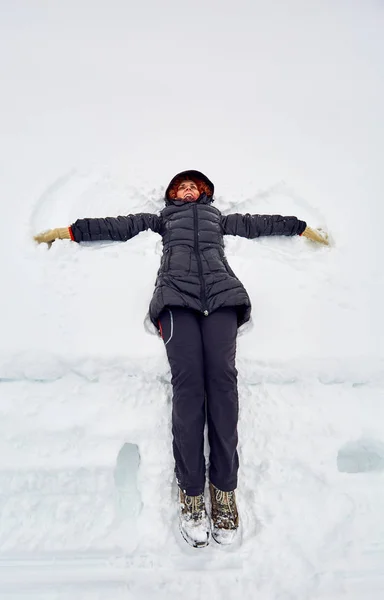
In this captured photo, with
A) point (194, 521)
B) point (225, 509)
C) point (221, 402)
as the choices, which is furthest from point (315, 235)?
point (194, 521)

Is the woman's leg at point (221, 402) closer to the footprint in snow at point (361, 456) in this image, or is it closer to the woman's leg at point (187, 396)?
the woman's leg at point (187, 396)

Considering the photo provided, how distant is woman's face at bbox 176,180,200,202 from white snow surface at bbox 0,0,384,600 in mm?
469

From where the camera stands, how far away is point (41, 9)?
5547 mm

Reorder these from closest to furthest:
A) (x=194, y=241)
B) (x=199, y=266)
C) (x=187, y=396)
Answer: (x=187, y=396)
(x=199, y=266)
(x=194, y=241)

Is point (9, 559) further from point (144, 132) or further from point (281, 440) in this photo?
point (144, 132)

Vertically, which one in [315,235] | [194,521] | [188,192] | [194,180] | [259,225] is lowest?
[194,521]

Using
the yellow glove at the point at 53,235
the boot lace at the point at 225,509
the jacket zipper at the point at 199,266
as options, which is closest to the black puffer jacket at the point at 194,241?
the jacket zipper at the point at 199,266

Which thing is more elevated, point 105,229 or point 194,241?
point 105,229

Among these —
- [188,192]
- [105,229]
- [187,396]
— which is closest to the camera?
[187,396]

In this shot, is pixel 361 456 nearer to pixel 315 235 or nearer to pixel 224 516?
pixel 224 516

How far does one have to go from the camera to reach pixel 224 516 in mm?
1676

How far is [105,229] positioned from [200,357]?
1.50 metres

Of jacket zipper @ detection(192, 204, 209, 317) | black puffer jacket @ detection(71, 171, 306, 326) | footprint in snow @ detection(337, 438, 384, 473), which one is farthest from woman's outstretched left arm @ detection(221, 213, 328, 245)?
footprint in snow @ detection(337, 438, 384, 473)

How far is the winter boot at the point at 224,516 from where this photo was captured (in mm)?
1646
